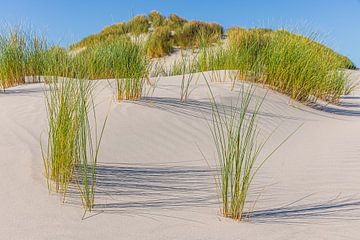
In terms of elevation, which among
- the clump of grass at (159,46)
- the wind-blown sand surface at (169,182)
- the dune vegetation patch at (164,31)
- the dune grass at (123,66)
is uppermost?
the dune vegetation patch at (164,31)

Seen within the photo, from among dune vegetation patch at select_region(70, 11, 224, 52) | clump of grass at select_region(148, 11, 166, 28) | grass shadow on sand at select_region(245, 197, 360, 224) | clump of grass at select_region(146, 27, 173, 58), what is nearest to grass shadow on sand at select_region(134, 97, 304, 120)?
grass shadow on sand at select_region(245, 197, 360, 224)

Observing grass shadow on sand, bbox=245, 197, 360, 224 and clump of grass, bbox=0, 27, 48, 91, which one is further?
clump of grass, bbox=0, 27, 48, 91

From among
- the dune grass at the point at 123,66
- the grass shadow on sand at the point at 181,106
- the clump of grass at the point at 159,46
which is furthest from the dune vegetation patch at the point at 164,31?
the grass shadow on sand at the point at 181,106

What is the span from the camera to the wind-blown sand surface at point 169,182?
80.2 inches

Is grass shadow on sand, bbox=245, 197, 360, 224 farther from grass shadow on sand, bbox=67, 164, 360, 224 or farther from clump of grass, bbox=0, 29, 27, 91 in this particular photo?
clump of grass, bbox=0, 29, 27, 91

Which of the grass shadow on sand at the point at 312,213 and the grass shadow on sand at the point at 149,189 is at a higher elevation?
the grass shadow on sand at the point at 149,189

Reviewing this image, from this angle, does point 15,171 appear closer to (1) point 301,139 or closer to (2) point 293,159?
(2) point 293,159

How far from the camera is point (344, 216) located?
2352mm

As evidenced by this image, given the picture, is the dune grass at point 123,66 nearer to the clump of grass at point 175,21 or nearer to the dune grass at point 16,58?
the dune grass at point 16,58

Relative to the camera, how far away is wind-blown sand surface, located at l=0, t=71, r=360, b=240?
80.2 inches

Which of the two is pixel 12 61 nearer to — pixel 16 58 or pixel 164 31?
pixel 16 58

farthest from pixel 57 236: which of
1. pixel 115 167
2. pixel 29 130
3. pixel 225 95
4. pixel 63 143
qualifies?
pixel 225 95

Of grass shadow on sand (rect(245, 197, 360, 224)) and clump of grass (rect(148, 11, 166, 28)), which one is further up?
clump of grass (rect(148, 11, 166, 28))

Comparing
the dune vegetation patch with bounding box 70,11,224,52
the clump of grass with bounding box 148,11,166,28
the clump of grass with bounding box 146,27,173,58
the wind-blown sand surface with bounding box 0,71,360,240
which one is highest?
the clump of grass with bounding box 148,11,166,28
